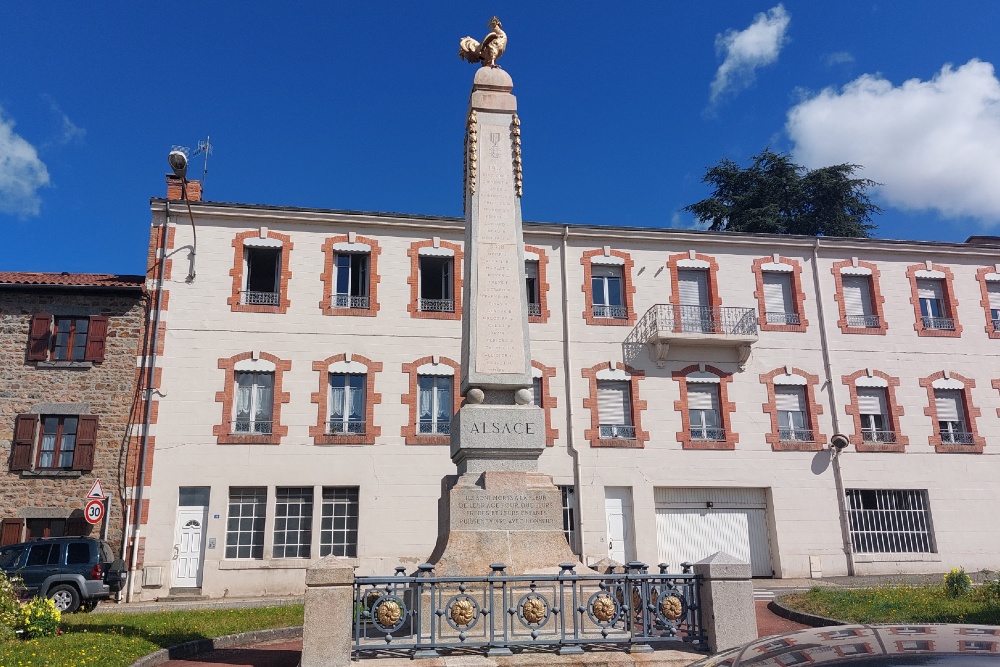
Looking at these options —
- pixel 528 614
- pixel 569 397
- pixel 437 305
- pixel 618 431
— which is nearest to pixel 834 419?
pixel 618 431

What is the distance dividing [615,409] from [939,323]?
36.2 ft

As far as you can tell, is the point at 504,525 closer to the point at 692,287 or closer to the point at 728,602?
the point at 728,602

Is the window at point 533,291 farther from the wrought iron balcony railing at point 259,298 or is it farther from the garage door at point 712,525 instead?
the wrought iron balcony railing at point 259,298

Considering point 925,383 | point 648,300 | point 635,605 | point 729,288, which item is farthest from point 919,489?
point 635,605

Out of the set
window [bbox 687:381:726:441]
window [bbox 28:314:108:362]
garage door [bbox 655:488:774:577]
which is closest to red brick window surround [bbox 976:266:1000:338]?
window [bbox 687:381:726:441]

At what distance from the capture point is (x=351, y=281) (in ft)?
72.8

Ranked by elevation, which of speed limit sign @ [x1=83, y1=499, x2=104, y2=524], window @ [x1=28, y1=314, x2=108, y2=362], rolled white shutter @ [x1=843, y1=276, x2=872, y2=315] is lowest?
speed limit sign @ [x1=83, y1=499, x2=104, y2=524]

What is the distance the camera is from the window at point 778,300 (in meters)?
23.7

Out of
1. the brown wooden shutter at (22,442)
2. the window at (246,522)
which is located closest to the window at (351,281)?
the window at (246,522)

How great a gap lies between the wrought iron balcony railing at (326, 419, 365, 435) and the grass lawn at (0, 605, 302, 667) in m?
6.88

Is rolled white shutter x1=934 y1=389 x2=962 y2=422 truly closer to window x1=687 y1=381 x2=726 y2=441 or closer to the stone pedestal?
window x1=687 y1=381 x2=726 y2=441

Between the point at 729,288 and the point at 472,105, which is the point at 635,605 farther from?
the point at 729,288

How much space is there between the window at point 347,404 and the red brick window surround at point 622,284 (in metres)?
6.86

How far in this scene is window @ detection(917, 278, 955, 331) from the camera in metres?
24.3
